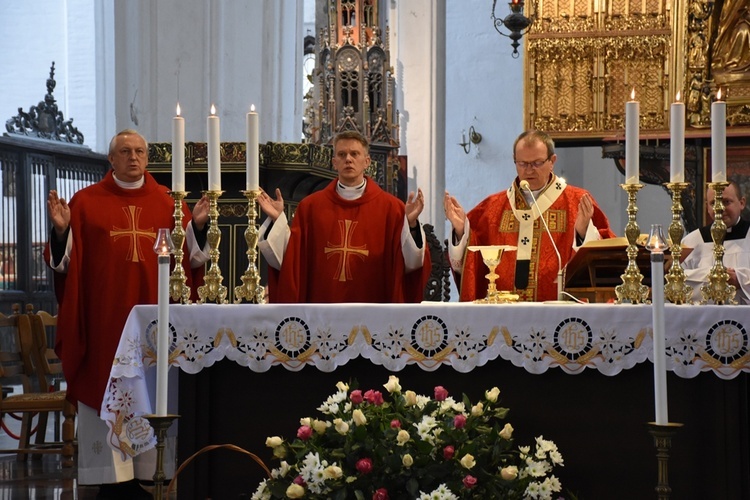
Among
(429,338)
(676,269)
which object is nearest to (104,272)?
(429,338)

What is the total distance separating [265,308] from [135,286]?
1.99m

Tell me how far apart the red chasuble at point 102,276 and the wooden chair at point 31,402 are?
3.74ft

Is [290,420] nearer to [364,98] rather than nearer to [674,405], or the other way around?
[674,405]

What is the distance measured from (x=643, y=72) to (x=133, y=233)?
6876 mm

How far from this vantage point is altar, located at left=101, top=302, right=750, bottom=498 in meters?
4.04

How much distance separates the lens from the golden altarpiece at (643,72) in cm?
1139

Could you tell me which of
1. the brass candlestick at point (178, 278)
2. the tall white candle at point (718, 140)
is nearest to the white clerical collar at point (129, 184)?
the brass candlestick at point (178, 278)

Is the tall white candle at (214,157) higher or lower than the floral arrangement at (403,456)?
higher

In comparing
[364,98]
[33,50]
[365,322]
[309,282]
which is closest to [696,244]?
[309,282]

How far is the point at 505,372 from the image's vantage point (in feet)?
13.8

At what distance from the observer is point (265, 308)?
4.28 metres

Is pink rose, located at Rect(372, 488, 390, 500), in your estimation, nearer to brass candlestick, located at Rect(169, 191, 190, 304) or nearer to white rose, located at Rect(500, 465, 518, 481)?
white rose, located at Rect(500, 465, 518, 481)

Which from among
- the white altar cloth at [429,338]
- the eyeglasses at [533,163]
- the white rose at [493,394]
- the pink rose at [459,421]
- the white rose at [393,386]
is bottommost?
the pink rose at [459,421]

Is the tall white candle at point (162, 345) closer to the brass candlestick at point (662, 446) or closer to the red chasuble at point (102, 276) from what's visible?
the brass candlestick at point (662, 446)
